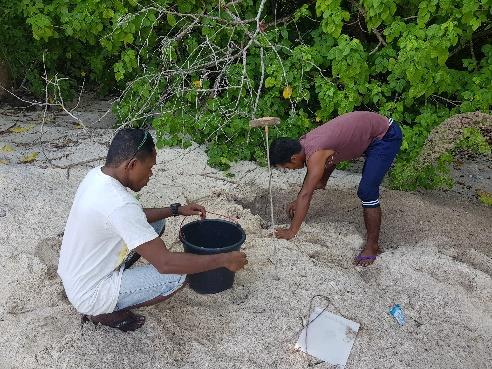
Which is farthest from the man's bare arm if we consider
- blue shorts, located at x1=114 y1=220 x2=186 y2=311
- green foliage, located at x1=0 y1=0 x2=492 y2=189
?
green foliage, located at x1=0 y1=0 x2=492 y2=189

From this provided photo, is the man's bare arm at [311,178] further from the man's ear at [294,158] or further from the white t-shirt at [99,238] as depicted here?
the white t-shirt at [99,238]

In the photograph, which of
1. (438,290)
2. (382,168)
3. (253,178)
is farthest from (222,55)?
(438,290)

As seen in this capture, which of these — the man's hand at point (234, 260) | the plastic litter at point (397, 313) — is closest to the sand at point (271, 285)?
the plastic litter at point (397, 313)

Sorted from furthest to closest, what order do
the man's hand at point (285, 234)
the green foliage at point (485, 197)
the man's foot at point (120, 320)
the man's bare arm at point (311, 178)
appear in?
1. the green foliage at point (485, 197)
2. the man's hand at point (285, 234)
3. the man's bare arm at point (311, 178)
4. the man's foot at point (120, 320)

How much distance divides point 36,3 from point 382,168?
386 centimetres

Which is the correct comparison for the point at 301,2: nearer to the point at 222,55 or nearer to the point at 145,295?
the point at 222,55

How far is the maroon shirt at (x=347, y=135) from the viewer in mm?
3246

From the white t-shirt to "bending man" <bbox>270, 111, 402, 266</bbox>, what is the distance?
3.93 feet

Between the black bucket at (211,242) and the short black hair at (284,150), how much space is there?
1.71 feet

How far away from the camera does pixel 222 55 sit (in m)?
5.13

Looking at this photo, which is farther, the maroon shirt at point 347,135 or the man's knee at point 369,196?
the man's knee at point 369,196

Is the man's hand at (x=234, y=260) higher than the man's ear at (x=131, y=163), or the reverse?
the man's ear at (x=131, y=163)

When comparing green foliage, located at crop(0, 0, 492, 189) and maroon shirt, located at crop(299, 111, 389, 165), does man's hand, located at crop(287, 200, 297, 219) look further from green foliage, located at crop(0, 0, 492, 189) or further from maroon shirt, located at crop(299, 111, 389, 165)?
green foliage, located at crop(0, 0, 492, 189)

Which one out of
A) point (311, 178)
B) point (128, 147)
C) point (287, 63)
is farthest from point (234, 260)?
point (287, 63)
